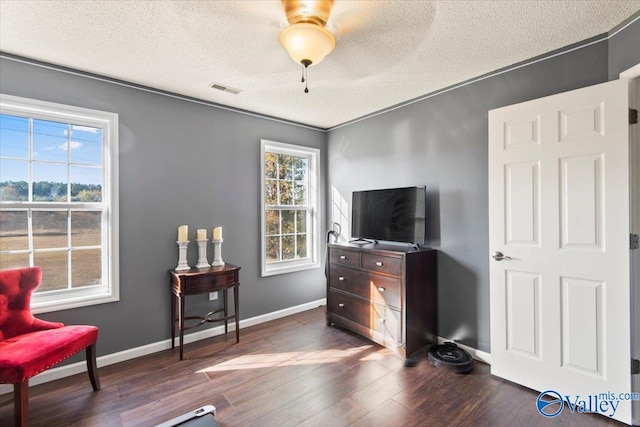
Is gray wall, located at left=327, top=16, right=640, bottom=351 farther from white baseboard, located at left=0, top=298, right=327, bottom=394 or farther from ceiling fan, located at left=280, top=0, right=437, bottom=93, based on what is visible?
white baseboard, located at left=0, top=298, right=327, bottom=394

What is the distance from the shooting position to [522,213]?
2.26m

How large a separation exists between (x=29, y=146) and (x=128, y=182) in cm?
73

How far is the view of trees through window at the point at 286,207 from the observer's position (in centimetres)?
388

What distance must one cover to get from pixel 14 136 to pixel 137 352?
212cm

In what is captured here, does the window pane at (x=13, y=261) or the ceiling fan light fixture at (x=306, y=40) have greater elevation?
the ceiling fan light fixture at (x=306, y=40)

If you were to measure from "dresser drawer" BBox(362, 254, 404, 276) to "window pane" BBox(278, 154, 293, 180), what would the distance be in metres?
1.63

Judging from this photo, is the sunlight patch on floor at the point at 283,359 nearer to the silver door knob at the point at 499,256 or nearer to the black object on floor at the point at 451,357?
the black object on floor at the point at 451,357

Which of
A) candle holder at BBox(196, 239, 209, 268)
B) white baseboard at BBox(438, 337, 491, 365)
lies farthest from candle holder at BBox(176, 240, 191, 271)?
white baseboard at BBox(438, 337, 491, 365)

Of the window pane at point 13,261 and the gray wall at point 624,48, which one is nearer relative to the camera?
the gray wall at point 624,48

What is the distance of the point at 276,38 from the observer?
2.09 metres

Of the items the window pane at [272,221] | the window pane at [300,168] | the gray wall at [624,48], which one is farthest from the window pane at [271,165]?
the gray wall at [624,48]

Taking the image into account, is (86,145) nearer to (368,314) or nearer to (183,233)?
(183,233)

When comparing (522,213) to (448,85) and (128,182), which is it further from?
(128,182)

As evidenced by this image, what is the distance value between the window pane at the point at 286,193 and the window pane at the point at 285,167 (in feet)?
0.31
